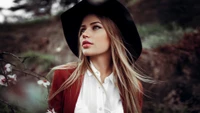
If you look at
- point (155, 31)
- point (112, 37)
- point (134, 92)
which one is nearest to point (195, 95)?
point (155, 31)

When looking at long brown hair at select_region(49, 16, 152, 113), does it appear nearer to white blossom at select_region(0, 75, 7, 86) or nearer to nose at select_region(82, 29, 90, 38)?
nose at select_region(82, 29, 90, 38)

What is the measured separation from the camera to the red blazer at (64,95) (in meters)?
1.29

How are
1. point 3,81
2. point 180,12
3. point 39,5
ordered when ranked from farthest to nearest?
point 39,5 → point 180,12 → point 3,81

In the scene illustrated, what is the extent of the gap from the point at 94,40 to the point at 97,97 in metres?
0.25

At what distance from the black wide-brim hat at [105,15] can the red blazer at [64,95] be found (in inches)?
6.4

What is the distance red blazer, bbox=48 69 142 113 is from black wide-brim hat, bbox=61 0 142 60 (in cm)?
16

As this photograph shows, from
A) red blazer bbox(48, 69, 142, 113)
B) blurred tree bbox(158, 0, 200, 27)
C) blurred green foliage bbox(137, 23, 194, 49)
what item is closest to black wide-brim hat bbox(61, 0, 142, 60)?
red blazer bbox(48, 69, 142, 113)

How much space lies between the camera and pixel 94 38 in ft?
4.24

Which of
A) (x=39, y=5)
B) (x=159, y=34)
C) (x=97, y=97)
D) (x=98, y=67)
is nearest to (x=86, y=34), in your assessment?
(x=98, y=67)

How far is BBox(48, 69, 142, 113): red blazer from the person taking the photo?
1.29 metres

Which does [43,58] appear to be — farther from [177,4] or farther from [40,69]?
[177,4]

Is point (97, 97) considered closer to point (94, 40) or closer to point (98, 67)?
point (98, 67)

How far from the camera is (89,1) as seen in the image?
4.43ft

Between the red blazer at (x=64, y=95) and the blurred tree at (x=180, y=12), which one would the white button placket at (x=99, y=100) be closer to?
the red blazer at (x=64, y=95)
